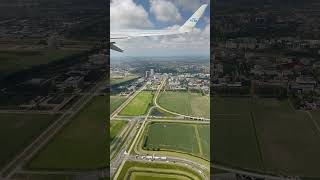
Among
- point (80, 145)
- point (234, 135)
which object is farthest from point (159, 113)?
point (80, 145)

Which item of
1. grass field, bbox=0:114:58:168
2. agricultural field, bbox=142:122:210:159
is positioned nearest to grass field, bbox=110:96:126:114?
agricultural field, bbox=142:122:210:159

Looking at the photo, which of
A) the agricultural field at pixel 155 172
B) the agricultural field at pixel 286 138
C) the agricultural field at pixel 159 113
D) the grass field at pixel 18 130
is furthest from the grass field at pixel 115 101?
the agricultural field at pixel 286 138

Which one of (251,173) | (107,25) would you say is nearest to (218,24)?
(107,25)

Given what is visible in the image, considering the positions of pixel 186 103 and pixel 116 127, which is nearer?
pixel 116 127

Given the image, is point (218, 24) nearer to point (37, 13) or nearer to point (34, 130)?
point (37, 13)

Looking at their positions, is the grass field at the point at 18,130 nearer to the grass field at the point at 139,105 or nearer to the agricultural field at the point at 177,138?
the grass field at the point at 139,105

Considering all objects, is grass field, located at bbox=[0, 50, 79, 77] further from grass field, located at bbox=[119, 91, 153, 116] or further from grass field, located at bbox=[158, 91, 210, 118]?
grass field, located at bbox=[158, 91, 210, 118]

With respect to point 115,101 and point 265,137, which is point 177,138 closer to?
point 265,137
